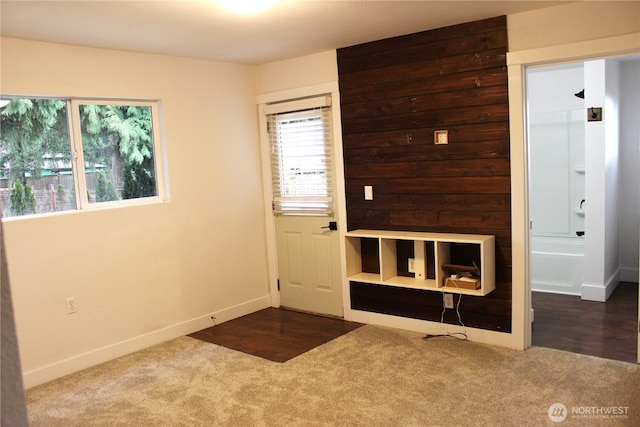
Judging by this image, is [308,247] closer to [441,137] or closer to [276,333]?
[276,333]

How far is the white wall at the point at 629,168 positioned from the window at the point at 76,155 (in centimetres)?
484

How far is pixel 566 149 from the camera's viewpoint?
232 inches

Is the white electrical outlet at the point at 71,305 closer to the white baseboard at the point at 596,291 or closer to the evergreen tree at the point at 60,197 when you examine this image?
the evergreen tree at the point at 60,197

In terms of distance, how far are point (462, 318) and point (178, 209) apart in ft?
8.25

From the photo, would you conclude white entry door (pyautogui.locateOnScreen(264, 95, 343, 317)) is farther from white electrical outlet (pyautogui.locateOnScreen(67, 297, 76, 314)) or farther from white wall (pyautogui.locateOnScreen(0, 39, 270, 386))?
white electrical outlet (pyautogui.locateOnScreen(67, 297, 76, 314))

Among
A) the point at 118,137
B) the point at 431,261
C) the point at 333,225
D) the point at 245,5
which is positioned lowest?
the point at 431,261

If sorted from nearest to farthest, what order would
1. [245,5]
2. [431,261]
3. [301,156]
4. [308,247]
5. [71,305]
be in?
1. [245,5]
2. [71,305]
3. [431,261]
4. [301,156]
5. [308,247]

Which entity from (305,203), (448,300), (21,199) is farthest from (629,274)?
(21,199)

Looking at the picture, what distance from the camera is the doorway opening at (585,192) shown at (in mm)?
5121

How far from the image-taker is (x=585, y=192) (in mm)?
5387

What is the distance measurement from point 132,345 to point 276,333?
3.83 ft

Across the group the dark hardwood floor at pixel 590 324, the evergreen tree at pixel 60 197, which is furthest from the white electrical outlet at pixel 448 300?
the evergreen tree at pixel 60 197

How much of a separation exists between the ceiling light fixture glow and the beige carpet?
2.37 m

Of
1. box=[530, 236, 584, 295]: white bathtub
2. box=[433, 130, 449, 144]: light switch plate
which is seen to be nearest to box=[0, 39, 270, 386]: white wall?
box=[433, 130, 449, 144]: light switch plate
